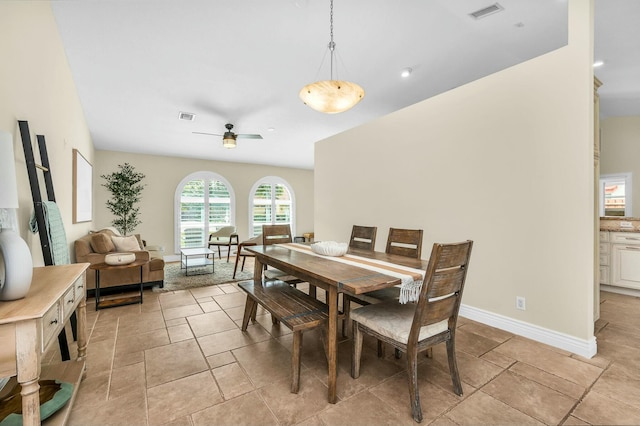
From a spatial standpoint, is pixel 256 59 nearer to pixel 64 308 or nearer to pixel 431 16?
pixel 431 16

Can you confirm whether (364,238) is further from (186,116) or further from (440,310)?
(186,116)

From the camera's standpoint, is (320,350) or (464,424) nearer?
(464,424)

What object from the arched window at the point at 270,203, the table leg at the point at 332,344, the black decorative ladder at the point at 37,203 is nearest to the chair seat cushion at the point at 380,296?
the table leg at the point at 332,344

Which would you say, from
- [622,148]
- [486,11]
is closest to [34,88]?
[486,11]

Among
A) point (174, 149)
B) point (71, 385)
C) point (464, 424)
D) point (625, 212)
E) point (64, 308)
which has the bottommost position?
point (464, 424)

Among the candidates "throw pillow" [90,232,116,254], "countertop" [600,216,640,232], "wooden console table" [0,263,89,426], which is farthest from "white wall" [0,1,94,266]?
"countertop" [600,216,640,232]

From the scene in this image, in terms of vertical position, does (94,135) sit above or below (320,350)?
above

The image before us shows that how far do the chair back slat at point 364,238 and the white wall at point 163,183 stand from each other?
5528 millimetres

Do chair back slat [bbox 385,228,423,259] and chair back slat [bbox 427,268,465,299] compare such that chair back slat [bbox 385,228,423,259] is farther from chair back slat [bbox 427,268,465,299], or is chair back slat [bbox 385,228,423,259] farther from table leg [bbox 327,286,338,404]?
table leg [bbox 327,286,338,404]

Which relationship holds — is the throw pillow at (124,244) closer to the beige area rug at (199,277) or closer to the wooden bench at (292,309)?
the beige area rug at (199,277)

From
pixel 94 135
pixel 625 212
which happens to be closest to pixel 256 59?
pixel 94 135

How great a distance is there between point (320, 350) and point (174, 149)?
19.3ft

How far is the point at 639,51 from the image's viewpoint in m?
2.95

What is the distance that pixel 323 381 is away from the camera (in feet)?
6.28
